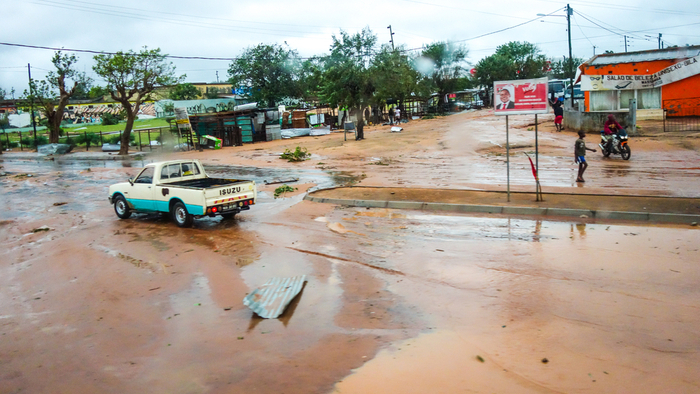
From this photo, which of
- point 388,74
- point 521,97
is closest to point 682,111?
point 388,74

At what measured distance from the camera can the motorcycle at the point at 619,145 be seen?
789 inches

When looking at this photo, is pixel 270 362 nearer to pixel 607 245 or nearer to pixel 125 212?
pixel 607 245

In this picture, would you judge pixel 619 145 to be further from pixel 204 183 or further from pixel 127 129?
pixel 127 129

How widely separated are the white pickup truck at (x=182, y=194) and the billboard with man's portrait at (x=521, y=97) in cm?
613

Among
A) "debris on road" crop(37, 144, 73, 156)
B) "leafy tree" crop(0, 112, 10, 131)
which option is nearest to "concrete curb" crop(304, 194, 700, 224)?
"debris on road" crop(37, 144, 73, 156)

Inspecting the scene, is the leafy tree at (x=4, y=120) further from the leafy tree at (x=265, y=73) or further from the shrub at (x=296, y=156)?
the shrub at (x=296, y=156)

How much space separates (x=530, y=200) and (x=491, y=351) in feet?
26.9

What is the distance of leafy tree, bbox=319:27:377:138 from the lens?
31750mm

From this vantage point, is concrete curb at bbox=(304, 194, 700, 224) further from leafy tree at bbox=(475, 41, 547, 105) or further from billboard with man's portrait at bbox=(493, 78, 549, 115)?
leafy tree at bbox=(475, 41, 547, 105)

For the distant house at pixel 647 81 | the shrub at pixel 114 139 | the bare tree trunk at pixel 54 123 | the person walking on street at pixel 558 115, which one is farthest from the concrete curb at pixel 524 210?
the bare tree trunk at pixel 54 123

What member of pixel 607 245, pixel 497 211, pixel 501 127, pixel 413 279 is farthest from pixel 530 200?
pixel 501 127

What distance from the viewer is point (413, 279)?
7465mm

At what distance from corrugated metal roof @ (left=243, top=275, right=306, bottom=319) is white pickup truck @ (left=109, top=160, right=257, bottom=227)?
4380mm

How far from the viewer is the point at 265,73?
185ft
